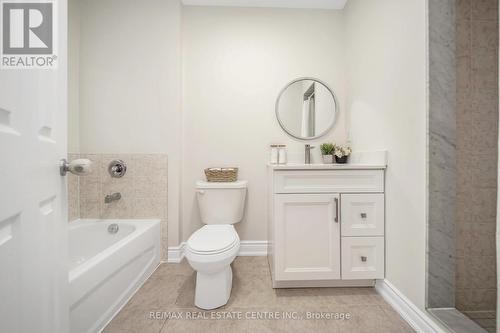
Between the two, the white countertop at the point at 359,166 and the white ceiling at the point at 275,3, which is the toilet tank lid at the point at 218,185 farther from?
the white ceiling at the point at 275,3

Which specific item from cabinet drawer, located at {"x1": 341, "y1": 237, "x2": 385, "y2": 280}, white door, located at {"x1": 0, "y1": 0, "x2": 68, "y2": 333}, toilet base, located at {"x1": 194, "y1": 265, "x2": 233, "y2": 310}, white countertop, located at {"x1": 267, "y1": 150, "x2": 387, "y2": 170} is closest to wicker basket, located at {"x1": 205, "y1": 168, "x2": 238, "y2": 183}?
white countertop, located at {"x1": 267, "y1": 150, "x2": 387, "y2": 170}

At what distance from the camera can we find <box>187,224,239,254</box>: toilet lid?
133 centimetres

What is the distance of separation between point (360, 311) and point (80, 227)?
2.17 meters

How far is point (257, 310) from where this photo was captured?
137 cm

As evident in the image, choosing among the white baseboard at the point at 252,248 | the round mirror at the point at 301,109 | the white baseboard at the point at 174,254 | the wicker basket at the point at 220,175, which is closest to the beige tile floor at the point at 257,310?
the white baseboard at the point at 174,254

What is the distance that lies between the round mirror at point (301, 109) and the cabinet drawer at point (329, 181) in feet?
2.42

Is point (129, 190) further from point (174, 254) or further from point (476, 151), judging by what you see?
point (476, 151)

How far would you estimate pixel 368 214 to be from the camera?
59.9 inches

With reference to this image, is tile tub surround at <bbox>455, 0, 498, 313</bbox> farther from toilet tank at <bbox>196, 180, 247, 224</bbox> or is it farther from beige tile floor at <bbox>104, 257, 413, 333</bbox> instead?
toilet tank at <bbox>196, 180, 247, 224</bbox>

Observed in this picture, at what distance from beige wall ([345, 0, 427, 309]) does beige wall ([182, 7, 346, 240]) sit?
1.90ft

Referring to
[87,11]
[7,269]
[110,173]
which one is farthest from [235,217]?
[87,11]

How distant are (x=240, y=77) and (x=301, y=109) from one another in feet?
2.16

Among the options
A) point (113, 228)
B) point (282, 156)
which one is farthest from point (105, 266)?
point (282, 156)

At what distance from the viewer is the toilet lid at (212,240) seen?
1.33 metres
